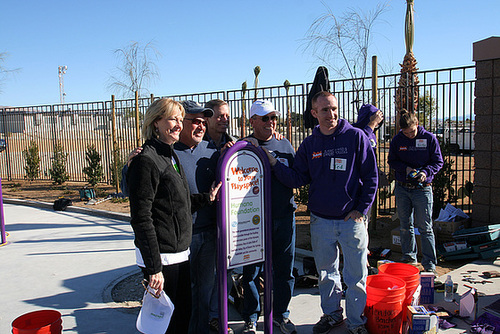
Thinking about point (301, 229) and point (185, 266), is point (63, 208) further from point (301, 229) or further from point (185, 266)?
point (185, 266)

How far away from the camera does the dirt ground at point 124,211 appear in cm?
481

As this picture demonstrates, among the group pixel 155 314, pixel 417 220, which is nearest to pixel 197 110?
pixel 155 314

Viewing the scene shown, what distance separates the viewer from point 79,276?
210 inches

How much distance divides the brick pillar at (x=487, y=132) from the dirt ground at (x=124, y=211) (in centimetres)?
128

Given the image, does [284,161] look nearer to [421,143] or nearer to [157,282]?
[157,282]

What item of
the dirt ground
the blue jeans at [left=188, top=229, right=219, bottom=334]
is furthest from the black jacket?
the dirt ground

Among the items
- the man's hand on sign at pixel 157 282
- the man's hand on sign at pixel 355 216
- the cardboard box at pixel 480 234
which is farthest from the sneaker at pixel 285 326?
the cardboard box at pixel 480 234

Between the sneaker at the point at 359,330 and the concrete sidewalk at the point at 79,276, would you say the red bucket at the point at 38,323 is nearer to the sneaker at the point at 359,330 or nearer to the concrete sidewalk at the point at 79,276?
the concrete sidewalk at the point at 79,276

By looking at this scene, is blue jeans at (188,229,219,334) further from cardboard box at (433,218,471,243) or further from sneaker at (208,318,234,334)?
cardboard box at (433,218,471,243)

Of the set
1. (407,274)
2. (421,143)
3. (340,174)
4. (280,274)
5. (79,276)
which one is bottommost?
(79,276)

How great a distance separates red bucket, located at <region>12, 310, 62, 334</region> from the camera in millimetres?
2750

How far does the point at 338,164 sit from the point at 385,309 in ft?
4.36

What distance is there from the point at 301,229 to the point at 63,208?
6.48m

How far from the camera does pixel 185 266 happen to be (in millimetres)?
2799
